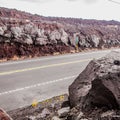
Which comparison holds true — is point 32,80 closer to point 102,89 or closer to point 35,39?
point 102,89

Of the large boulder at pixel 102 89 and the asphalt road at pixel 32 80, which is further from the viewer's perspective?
the asphalt road at pixel 32 80

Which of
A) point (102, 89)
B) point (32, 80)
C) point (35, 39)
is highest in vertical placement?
point (102, 89)

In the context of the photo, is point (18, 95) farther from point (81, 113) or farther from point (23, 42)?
point (23, 42)

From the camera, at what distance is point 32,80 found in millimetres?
14102

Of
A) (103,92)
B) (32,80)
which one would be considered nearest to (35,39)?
(32,80)

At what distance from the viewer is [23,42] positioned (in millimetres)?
22406

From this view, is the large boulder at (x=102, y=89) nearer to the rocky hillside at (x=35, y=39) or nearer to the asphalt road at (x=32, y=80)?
the asphalt road at (x=32, y=80)

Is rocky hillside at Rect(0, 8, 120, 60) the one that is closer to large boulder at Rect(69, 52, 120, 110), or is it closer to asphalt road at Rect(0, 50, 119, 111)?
asphalt road at Rect(0, 50, 119, 111)

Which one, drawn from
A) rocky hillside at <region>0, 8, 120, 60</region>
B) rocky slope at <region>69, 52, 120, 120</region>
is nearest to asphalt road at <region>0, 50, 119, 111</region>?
rocky hillside at <region>0, 8, 120, 60</region>

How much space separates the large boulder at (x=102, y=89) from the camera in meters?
6.82

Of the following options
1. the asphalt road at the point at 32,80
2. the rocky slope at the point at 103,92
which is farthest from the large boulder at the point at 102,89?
the asphalt road at the point at 32,80

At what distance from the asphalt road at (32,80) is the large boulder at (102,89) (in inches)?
125

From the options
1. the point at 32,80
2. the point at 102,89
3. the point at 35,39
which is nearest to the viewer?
the point at 102,89

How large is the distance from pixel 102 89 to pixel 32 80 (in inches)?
295
